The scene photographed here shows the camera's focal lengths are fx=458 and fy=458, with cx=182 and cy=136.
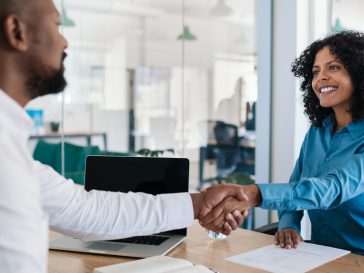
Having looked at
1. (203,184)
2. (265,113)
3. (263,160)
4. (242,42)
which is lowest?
(203,184)

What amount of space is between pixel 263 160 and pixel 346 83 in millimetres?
1365

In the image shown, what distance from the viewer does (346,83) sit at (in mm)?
2084

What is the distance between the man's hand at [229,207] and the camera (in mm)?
1786

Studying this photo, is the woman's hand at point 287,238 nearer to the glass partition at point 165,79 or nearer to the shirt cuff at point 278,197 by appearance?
the shirt cuff at point 278,197

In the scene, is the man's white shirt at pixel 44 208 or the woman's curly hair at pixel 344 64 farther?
the woman's curly hair at pixel 344 64

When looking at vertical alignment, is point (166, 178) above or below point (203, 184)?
above

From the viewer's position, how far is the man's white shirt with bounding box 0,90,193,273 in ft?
2.74

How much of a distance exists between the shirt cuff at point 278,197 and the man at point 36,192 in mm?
331

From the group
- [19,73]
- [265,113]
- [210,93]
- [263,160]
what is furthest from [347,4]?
[19,73]

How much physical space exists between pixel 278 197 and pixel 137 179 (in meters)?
0.57

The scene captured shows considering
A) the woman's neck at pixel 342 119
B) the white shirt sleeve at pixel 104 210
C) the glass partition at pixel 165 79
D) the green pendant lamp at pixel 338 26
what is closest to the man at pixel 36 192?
the white shirt sleeve at pixel 104 210

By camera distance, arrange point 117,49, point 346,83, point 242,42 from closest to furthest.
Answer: point 346,83
point 242,42
point 117,49

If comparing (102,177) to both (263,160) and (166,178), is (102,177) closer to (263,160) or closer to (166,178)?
(166,178)

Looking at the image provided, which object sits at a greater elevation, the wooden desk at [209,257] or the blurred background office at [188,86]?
the blurred background office at [188,86]
